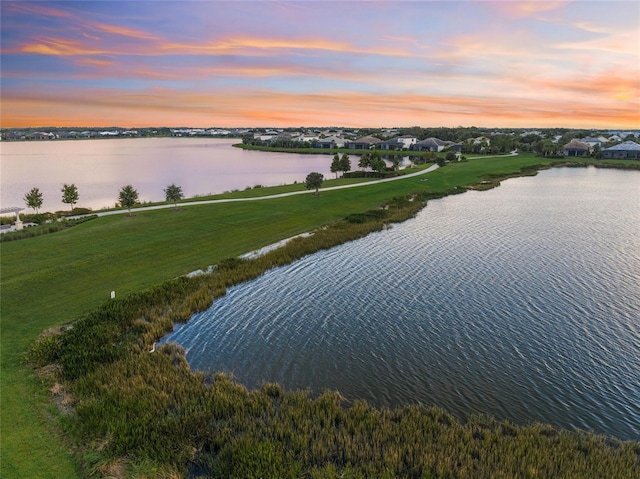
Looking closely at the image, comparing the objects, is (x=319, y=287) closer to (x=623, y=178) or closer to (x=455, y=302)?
(x=455, y=302)

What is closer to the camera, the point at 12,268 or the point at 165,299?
the point at 165,299

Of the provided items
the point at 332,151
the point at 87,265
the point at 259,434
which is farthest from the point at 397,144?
the point at 259,434

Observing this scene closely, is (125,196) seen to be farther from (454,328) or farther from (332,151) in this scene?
(332,151)

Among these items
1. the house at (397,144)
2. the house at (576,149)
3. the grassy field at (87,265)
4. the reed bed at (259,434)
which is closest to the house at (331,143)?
the house at (397,144)

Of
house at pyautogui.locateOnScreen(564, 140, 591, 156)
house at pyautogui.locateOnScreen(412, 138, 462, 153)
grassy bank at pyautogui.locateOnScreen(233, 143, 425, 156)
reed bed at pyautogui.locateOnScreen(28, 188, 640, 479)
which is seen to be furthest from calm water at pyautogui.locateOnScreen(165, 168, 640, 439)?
house at pyautogui.locateOnScreen(412, 138, 462, 153)

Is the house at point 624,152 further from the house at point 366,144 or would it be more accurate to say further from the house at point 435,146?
the house at point 366,144

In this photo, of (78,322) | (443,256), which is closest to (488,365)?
(443,256)
